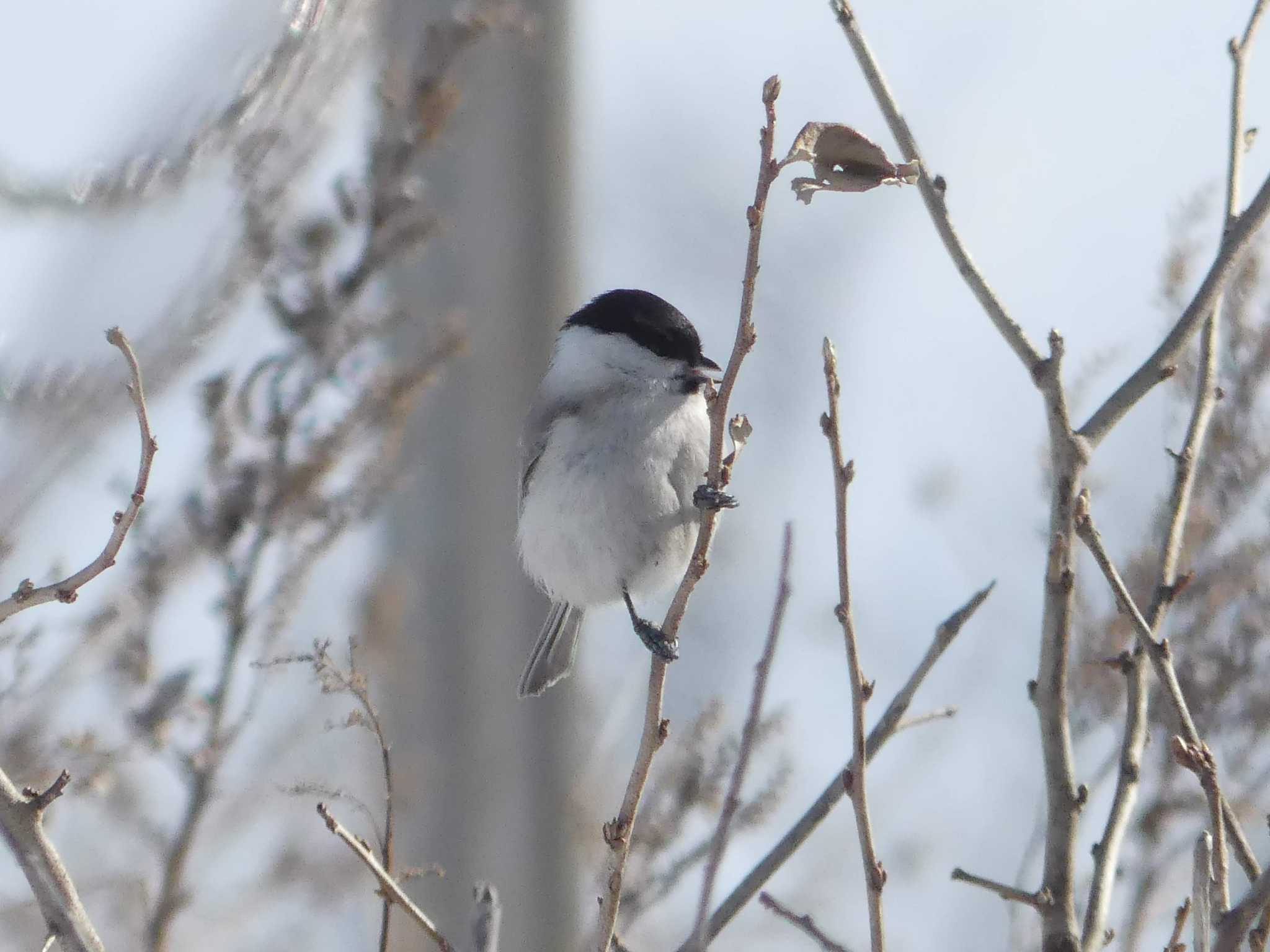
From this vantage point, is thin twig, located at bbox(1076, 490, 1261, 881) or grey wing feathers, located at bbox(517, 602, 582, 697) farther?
grey wing feathers, located at bbox(517, 602, 582, 697)

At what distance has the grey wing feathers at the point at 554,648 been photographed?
317cm

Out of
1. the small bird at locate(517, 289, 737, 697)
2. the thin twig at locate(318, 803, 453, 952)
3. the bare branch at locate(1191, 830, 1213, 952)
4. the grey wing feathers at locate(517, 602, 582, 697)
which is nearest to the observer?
the bare branch at locate(1191, 830, 1213, 952)

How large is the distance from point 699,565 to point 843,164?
475mm

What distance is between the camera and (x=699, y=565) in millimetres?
1663

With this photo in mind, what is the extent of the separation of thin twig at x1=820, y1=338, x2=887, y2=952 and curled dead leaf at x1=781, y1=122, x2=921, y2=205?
197 mm

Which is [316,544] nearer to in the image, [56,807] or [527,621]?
[56,807]

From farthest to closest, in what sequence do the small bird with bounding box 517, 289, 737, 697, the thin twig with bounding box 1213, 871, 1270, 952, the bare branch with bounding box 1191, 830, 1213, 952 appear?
the small bird with bounding box 517, 289, 737, 697
the bare branch with bounding box 1191, 830, 1213, 952
the thin twig with bounding box 1213, 871, 1270, 952

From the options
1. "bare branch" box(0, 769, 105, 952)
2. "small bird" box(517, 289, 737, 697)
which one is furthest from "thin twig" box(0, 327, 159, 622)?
"small bird" box(517, 289, 737, 697)

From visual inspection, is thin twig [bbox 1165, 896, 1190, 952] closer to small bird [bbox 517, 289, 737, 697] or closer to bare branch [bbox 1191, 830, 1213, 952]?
bare branch [bbox 1191, 830, 1213, 952]

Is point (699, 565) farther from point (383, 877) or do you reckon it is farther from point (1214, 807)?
point (1214, 807)

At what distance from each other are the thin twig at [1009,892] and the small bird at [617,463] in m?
1.20

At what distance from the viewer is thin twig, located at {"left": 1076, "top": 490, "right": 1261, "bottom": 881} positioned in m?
1.44

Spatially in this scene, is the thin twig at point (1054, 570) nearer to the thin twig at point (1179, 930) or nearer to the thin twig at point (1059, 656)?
the thin twig at point (1059, 656)

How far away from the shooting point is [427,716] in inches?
184
